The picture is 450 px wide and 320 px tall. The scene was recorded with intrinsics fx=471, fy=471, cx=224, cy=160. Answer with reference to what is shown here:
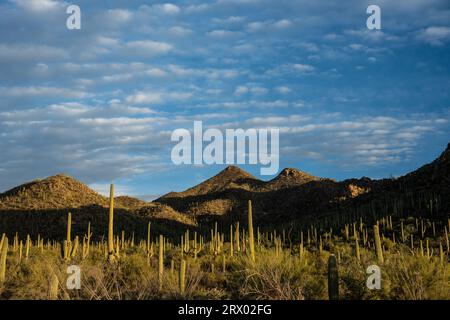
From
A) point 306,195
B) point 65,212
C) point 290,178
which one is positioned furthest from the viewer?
point 290,178

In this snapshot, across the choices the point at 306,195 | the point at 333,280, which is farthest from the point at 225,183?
the point at 333,280

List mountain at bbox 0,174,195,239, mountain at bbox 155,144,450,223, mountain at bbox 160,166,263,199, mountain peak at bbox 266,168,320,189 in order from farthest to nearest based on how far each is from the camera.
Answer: mountain at bbox 160,166,263,199, mountain peak at bbox 266,168,320,189, mountain at bbox 0,174,195,239, mountain at bbox 155,144,450,223

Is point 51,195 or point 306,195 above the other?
point 306,195

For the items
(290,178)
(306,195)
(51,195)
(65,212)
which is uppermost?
(290,178)

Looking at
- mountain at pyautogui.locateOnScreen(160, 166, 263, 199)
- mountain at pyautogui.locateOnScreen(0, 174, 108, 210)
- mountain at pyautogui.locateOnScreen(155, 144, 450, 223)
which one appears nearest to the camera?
mountain at pyautogui.locateOnScreen(155, 144, 450, 223)

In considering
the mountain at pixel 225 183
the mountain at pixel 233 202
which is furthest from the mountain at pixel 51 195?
the mountain at pixel 225 183

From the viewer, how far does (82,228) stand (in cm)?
4478

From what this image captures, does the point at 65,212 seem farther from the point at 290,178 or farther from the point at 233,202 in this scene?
the point at 290,178

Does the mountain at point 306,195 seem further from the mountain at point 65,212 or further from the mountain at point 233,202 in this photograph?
the mountain at point 65,212

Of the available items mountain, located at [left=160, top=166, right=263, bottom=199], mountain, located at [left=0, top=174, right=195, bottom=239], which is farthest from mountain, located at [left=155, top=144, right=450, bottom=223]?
mountain, located at [left=0, top=174, right=195, bottom=239]

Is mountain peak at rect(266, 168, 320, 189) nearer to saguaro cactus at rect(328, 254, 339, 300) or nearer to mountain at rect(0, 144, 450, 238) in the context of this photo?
mountain at rect(0, 144, 450, 238)
